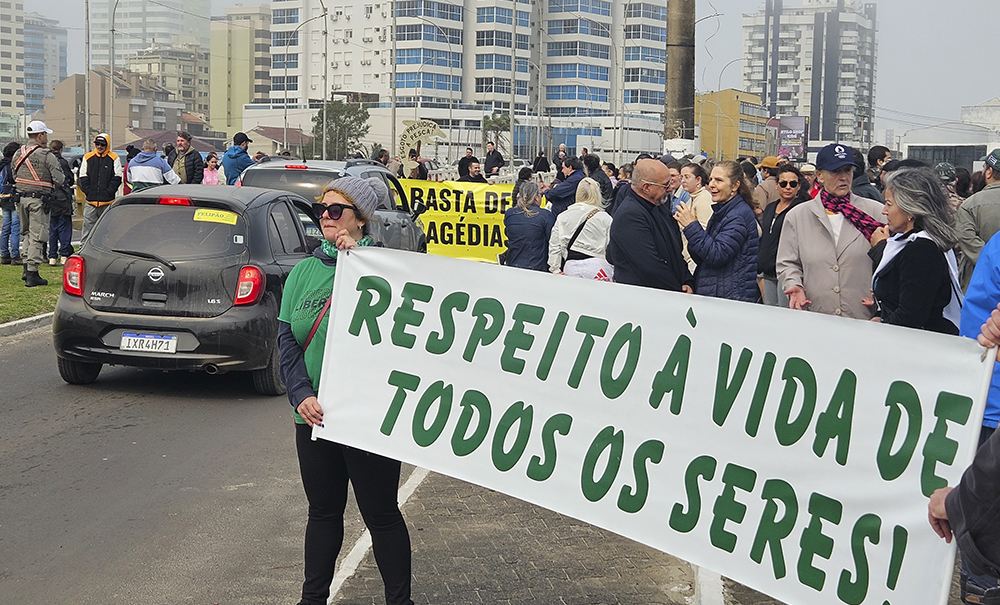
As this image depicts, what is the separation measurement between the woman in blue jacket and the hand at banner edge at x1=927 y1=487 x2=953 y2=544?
14.3 feet

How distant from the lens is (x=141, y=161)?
17609mm

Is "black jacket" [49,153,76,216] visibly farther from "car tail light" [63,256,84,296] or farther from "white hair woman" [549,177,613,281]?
"white hair woman" [549,177,613,281]

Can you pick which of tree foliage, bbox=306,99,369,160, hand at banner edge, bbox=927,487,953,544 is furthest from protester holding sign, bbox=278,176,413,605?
tree foliage, bbox=306,99,369,160

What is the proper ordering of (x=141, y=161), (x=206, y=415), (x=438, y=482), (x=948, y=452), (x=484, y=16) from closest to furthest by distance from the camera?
1. (x=948, y=452)
2. (x=438, y=482)
3. (x=206, y=415)
4. (x=141, y=161)
5. (x=484, y=16)

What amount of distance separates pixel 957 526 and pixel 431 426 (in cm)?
209

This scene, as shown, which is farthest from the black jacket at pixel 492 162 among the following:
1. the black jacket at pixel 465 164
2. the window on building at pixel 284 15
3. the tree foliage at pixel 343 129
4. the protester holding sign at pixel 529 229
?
the window on building at pixel 284 15

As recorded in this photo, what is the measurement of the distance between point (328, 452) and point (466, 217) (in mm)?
12426

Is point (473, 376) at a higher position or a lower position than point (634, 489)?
higher

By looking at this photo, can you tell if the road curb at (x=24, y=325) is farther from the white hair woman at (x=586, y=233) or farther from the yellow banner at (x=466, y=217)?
the white hair woman at (x=586, y=233)

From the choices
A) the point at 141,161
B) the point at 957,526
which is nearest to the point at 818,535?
the point at 957,526

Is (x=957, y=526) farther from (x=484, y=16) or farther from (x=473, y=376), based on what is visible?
(x=484, y=16)

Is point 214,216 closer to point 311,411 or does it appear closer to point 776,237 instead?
point 776,237

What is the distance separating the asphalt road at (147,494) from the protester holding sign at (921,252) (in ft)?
10.0

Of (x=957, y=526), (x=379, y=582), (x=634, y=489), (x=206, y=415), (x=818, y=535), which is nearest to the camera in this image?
(x=957, y=526)
